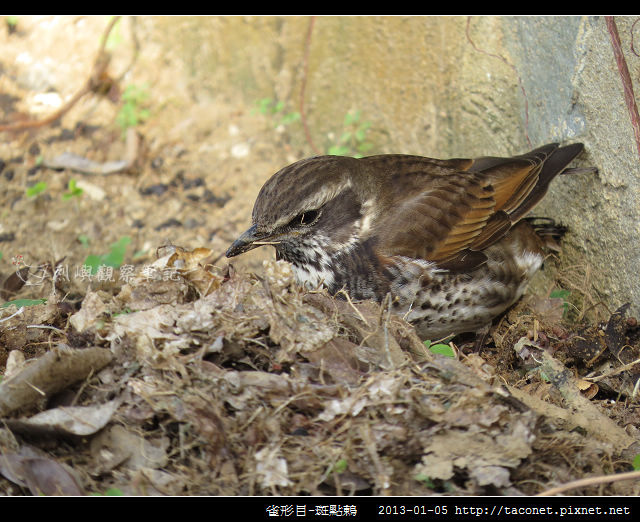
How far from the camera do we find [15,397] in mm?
2887

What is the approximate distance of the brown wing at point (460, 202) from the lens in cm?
429

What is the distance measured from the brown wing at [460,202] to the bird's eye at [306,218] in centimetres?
42

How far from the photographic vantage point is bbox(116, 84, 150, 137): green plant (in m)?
6.97

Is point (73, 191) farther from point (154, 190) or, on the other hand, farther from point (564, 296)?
point (564, 296)

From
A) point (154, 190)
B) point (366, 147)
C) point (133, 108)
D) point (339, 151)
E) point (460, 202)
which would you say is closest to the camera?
point (460, 202)

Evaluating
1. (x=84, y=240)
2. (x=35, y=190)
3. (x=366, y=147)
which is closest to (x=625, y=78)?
(x=366, y=147)

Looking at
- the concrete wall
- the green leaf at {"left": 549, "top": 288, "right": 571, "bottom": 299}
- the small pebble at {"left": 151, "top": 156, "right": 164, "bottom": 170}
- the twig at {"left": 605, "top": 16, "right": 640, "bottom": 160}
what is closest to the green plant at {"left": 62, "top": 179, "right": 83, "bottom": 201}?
the small pebble at {"left": 151, "top": 156, "right": 164, "bottom": 170}

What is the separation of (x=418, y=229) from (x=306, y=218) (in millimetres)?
720

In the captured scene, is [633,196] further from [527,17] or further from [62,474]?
[62,474]

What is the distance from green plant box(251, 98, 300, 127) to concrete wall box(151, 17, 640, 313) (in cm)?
11

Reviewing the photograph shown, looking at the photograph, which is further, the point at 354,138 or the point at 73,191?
the point at 354,138

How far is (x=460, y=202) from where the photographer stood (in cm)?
450

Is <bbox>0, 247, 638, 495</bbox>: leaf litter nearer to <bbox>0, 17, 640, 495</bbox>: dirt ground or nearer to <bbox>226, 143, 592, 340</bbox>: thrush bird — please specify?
<bbox>0, 17, 640, 495</bbox>: dirt ground

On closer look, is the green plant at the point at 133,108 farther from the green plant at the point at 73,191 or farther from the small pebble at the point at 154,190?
the green plant at the point at 73,191
